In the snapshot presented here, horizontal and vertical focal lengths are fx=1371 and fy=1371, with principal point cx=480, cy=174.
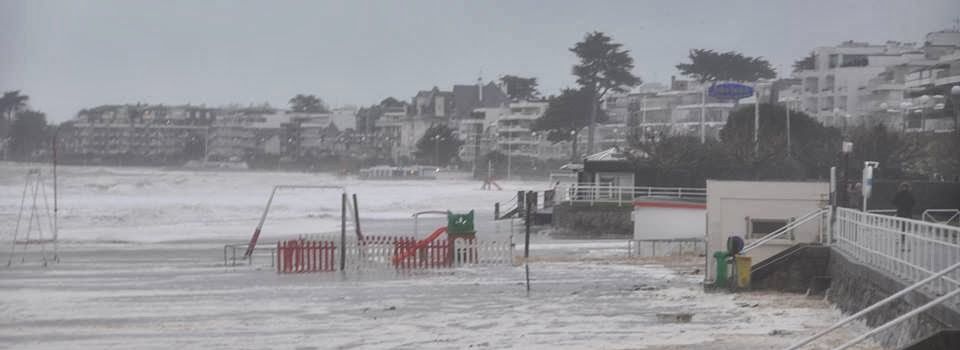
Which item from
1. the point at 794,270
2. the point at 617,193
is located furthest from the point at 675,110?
the point at 794,270

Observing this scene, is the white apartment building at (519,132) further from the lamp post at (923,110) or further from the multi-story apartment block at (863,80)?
the lamp post at (923,110)

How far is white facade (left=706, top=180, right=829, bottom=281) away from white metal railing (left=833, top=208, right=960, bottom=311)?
4115 millimetres

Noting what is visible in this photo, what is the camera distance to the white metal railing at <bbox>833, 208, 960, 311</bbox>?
12984 millimetres

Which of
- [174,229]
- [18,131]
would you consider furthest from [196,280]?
[18,131]

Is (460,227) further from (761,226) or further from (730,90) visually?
(730,90)

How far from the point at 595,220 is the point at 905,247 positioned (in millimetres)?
36920

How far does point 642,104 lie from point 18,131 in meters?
66.3

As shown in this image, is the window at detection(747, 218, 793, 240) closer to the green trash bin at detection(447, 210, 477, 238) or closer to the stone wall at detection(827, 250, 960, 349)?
the stone wall at detection(827, 250, 960, 349)

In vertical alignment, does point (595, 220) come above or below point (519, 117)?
below

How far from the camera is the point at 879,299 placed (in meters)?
15.8

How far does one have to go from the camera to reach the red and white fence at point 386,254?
29375 millimetres

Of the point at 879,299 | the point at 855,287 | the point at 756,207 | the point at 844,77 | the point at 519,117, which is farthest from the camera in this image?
the point at 519,117

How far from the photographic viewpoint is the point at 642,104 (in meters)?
153

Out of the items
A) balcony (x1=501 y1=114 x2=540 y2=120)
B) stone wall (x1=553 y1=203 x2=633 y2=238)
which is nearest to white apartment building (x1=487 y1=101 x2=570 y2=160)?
balcony (x1=501 y1=114 x2=540 y2=120)
